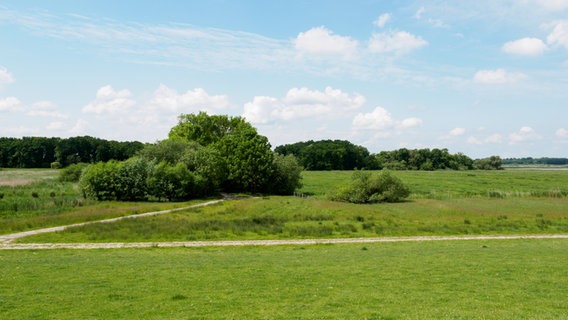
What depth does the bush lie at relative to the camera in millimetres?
60625

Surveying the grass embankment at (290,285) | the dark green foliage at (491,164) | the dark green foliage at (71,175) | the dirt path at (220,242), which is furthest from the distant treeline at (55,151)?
the dark green foliage at (491,164)

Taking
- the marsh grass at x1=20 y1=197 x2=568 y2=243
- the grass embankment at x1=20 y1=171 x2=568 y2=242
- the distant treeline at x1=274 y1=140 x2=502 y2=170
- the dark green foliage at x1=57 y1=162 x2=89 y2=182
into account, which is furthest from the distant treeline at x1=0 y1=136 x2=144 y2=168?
Result: the marsh grass at x1=20 y1=197 x2=568 y2=243

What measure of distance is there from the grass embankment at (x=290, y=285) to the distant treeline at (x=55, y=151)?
146353 millimetres

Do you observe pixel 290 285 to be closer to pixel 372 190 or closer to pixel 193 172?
pixel 372 190

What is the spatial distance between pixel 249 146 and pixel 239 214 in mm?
30157

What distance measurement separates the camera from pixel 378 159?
19088cm

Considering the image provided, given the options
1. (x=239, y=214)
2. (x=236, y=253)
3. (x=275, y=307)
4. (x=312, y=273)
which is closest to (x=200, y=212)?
(x=239, y=214)

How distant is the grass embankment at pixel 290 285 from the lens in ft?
36.1

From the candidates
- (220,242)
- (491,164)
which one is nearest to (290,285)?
(220,242)

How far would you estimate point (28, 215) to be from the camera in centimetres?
4191

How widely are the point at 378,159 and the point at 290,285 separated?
596ft

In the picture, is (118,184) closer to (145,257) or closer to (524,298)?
(145,257)

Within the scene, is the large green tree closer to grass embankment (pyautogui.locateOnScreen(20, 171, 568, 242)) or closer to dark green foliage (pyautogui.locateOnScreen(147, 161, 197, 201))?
dark green foliage (pyautogui.locateOnScreen(147, 161, 197, 201))

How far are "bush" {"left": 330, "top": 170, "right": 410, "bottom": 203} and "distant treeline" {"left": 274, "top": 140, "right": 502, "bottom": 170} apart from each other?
106 m
